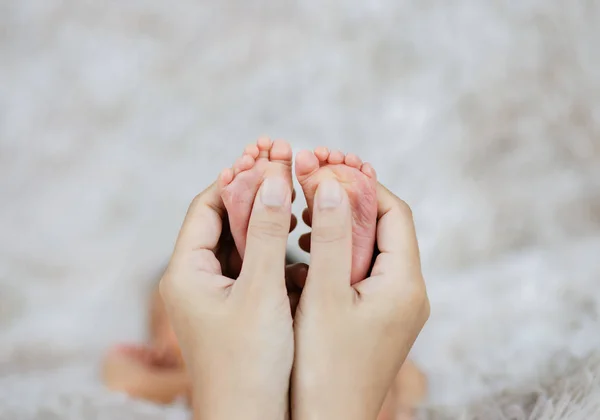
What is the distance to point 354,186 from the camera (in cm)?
67

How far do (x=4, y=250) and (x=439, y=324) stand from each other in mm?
559

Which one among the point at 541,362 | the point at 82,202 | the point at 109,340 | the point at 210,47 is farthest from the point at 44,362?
the point at 541,362

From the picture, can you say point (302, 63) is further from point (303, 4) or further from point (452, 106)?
point (452, 106)

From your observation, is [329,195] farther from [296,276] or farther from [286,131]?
[286,131]

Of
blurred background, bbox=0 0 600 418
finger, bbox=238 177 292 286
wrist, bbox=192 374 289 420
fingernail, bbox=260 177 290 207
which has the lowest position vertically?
wrist, bbox=192 374 289 420

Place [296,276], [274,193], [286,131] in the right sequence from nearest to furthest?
[274,193] < [296,276] < [286,131]

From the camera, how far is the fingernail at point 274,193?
24.4 inches

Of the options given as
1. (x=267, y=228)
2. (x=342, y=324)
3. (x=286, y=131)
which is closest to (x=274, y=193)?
(x=267, y=228)

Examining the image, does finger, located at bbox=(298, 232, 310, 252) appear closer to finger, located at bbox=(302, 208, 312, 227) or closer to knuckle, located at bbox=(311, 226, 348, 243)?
finger, located at bbox=(302, 208, 312, 227)

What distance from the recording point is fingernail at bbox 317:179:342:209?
2.07 feet

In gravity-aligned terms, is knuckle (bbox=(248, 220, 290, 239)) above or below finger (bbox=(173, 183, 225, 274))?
below

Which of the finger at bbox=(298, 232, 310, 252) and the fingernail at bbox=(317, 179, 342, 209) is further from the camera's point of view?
the finger at bbox=(298, 232, 310, 252)

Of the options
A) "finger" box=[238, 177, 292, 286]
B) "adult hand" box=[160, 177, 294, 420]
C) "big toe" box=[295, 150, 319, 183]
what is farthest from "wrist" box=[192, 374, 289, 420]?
"big toe" box=[295, 150, 319, 183]

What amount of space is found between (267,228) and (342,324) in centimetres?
12
